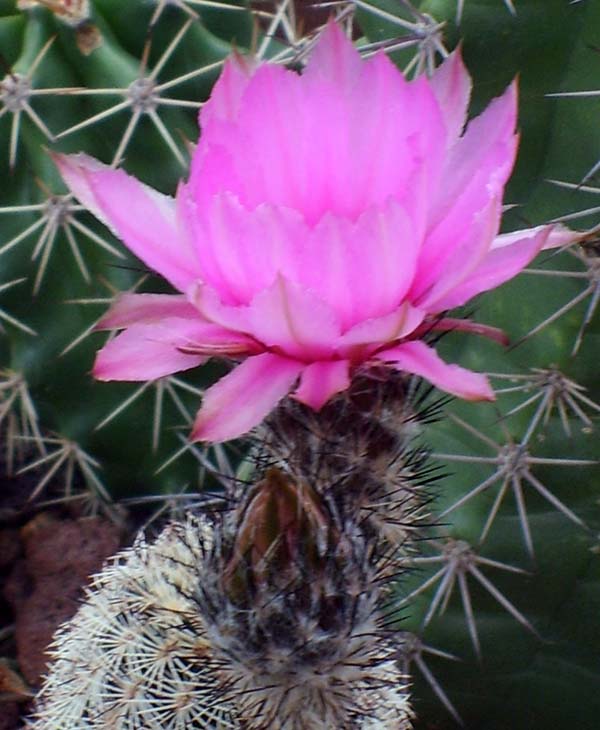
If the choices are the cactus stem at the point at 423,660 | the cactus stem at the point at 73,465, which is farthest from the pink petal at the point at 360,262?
the cactus stem at the point at 73,465

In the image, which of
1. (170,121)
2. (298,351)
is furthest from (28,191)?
(298,351)

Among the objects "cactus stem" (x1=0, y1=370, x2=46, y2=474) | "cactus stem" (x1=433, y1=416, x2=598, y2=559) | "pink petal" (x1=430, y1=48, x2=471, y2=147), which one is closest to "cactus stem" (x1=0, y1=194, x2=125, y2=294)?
"cactus stem" (x1=0, y1=370, x2=46, y2=474)


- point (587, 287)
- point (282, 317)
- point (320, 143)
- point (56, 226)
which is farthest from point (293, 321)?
point (56, 226)

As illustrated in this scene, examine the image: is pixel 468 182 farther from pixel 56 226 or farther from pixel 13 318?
pixel 13 318

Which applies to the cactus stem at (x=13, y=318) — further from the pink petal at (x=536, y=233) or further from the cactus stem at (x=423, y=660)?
the pink petal at (x=536, y=233)

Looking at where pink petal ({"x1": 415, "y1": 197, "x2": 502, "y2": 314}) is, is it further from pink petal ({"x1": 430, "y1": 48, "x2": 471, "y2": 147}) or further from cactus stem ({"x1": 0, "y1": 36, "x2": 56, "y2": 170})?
cactus stem ({"x1": 0, "y1": 36, "x2": 56, "y2": 170})

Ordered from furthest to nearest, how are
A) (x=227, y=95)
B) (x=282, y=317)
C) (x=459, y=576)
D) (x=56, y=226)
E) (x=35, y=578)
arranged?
(x=35, y=578) < (x=56, y=226) < (x=459, y=576) < (x=227, y=95) < (x=282, y=317)

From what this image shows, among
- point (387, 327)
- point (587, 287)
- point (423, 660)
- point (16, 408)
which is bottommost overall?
point (423, 660)

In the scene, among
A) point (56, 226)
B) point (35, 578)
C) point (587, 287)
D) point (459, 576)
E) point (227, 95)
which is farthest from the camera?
point (35, 578)
